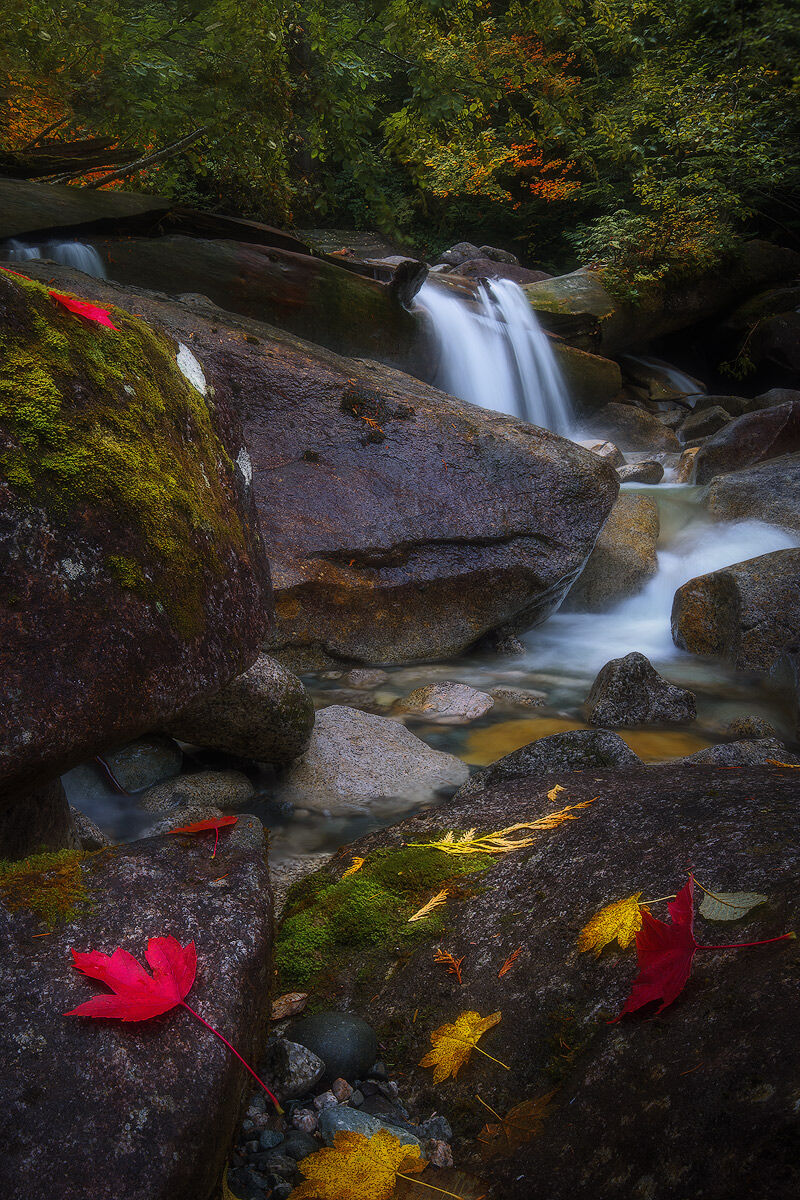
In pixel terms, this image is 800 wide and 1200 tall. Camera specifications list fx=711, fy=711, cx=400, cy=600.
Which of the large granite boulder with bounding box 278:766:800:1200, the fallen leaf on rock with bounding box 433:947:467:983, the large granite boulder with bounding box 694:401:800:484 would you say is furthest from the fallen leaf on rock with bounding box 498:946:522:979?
the large granite boulder with bounding box 694:401:800:484

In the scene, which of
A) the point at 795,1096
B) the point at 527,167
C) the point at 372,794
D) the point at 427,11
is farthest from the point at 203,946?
the point at 527,167

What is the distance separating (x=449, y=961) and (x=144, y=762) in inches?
102

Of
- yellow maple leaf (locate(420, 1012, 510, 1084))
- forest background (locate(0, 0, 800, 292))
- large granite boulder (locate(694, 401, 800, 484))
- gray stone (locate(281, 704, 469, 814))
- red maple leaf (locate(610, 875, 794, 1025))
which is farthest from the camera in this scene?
large granite boulder (locate(694, 401, 800, 484))

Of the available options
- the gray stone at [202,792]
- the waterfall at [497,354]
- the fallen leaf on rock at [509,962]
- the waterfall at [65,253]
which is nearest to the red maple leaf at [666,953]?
the fallen leaf on rock at [509,962]

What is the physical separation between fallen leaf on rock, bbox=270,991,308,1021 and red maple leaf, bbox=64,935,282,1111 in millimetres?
413

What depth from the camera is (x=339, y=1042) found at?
5.35 ft

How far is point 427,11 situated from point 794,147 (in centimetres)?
1295

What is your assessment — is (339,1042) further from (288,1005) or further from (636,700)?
(636,700)

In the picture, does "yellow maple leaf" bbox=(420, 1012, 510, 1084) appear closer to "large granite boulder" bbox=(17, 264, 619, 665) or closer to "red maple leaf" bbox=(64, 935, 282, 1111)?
"red maple leaf" bbox=(64, 935, 282, 1111)

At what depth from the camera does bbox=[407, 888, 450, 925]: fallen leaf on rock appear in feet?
6.66

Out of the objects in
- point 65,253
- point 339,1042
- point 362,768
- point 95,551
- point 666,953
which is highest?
point 65,253

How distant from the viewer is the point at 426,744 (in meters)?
4.60

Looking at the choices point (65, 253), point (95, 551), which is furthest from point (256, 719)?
point (65, 253)

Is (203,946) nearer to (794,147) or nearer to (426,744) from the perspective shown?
(426,744)
